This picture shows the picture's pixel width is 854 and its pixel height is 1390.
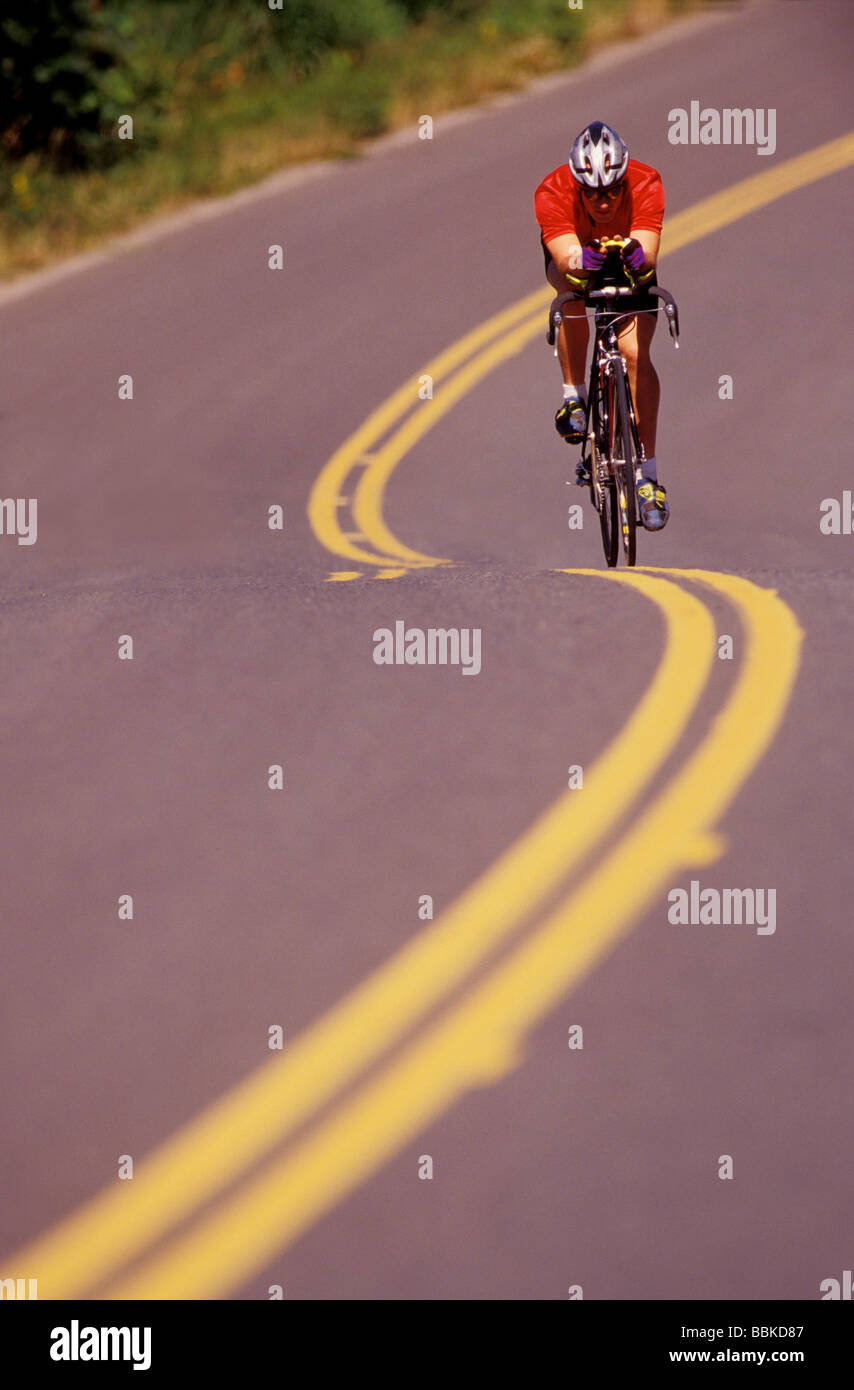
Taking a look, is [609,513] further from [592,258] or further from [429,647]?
[429,647]

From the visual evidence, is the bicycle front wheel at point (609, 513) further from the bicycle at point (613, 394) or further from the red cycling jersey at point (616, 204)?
the red cycling jersey at point (616, 204)

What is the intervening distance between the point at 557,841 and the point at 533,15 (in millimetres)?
22125

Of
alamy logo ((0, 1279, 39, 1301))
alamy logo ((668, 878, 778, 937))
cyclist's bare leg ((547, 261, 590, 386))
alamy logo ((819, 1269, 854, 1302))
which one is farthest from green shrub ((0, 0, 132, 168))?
alamy logo ((819, 1269, 854, 1302))

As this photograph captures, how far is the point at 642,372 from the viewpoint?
7652mm

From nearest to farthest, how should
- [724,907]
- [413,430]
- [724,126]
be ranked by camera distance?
[724,907] → [413,430] → [724,126]

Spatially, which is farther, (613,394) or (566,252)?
(613,394)

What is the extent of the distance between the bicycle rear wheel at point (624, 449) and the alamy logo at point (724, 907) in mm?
4013

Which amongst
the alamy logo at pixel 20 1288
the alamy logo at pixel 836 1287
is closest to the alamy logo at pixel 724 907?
the alamy logo at pixel 836 1287

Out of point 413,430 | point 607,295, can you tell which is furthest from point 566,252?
point 413,430

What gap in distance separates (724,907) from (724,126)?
1763 centimetres

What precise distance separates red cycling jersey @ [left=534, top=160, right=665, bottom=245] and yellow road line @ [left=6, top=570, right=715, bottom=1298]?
3695 mm

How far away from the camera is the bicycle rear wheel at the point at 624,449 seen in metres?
7.45

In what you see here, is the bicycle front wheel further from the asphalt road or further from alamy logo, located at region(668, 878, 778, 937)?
alamy logo, located at region(668, 878, 778, 937)
